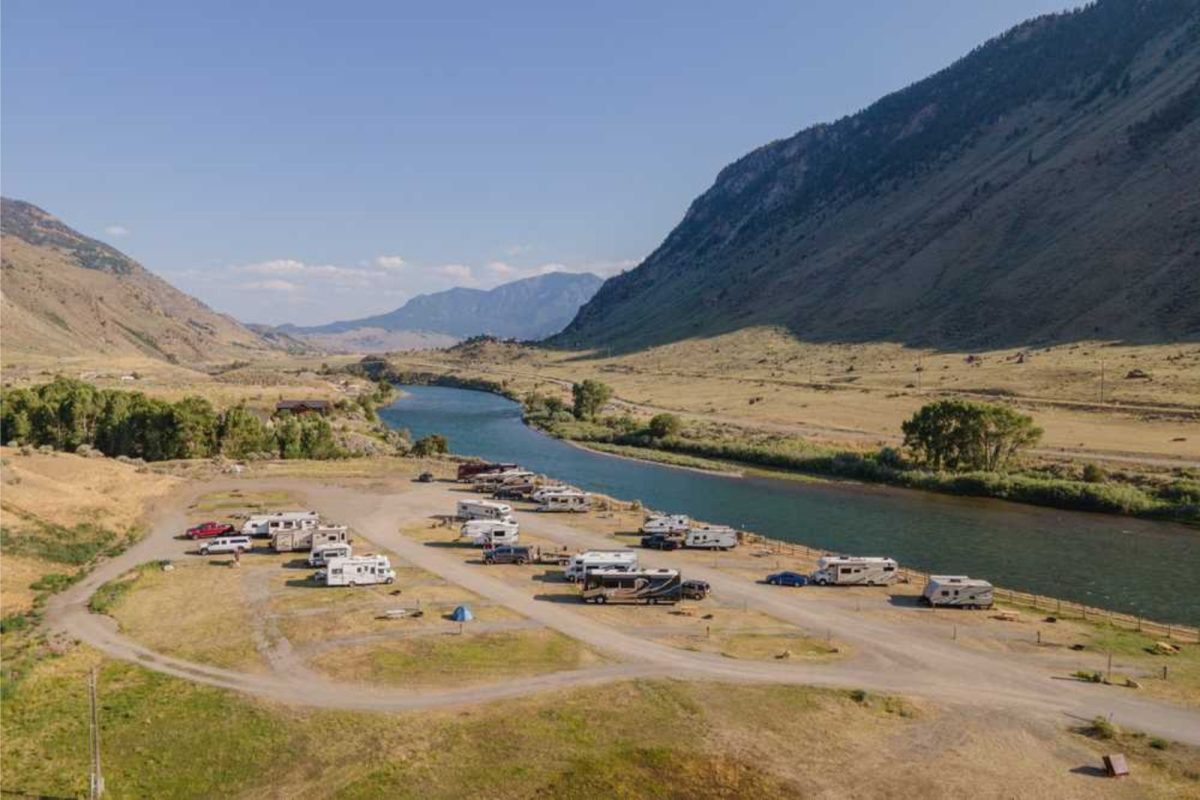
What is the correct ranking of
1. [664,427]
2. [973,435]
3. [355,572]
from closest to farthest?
[355,572] < [973,435] < [664,427]

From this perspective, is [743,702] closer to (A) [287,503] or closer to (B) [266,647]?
(B) [266,647]

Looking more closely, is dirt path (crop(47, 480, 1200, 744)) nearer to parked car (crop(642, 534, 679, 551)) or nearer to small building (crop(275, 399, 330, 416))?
parked car (crop(642, 534, 679, 551))

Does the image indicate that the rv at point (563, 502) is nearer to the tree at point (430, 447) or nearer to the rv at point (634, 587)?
the rv at point (634, 587)

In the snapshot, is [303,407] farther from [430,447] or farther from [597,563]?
[597,563]

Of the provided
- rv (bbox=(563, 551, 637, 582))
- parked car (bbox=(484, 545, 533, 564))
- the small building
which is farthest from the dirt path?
the small building

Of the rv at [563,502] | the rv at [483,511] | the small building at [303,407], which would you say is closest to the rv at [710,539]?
the rv at [483,511]

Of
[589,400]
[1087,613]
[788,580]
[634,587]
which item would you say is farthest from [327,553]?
[589,400]
